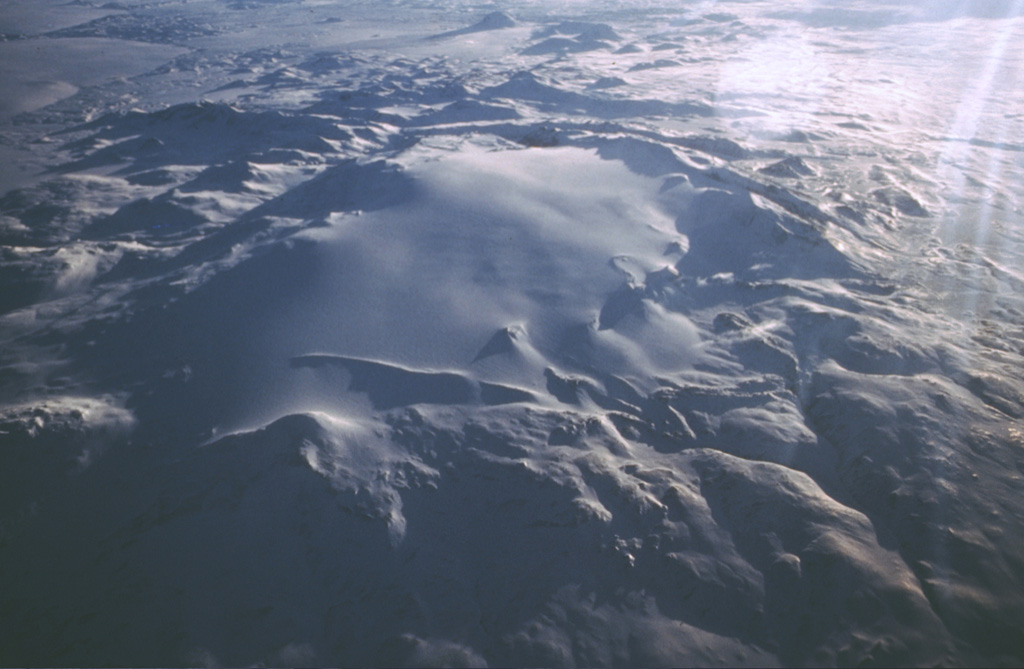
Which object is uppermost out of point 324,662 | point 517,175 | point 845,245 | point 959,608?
point 517,175

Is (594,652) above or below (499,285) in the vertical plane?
below

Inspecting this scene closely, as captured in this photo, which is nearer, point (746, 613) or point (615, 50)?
point (746, 613)

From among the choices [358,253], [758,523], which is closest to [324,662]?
[758,523]

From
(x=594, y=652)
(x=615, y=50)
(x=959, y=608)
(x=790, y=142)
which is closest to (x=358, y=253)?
(x=594, y=652)

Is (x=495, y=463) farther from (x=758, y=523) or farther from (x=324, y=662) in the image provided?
(x=758, y=523)

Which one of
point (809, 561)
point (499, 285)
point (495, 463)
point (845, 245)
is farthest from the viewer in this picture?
point (845, 245)

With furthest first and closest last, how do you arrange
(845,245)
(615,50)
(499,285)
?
(615,50), (845,245), (499,285)

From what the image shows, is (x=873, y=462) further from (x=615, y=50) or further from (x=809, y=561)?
(x=615, y=50)
